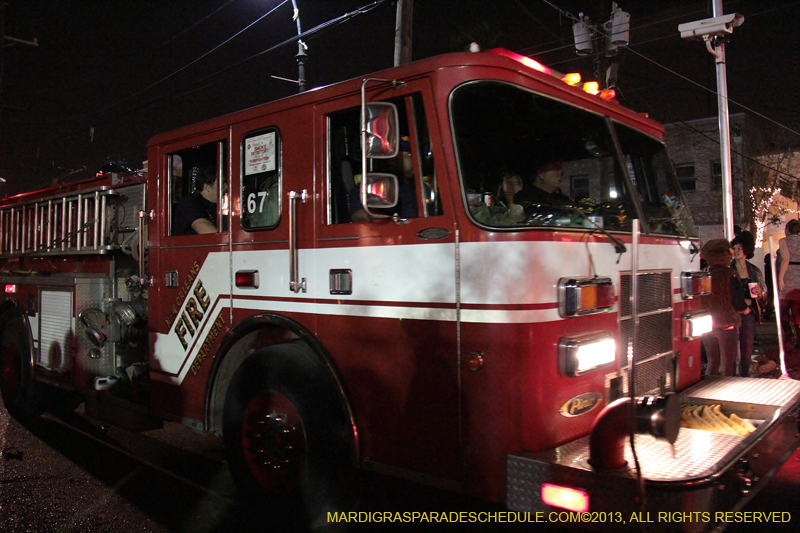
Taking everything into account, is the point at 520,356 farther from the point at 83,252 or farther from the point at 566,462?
the point at 83,252

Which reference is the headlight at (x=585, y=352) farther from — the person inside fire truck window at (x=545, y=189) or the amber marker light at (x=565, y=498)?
the person inside fire truck window at (x=545, y=189)

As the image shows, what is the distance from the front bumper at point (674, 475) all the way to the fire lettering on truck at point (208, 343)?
→ 2.24 m

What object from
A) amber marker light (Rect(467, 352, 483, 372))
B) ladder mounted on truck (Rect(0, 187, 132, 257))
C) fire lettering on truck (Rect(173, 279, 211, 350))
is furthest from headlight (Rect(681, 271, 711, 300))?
ladder mounted on truck (Rect(0, 187, 132, 257))

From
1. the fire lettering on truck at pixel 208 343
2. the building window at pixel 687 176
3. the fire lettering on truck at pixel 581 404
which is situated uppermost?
the building window at pixel 687 176

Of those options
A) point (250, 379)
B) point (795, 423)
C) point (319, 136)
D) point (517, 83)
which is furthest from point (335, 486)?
point (795, 423)

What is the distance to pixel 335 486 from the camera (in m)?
3.45

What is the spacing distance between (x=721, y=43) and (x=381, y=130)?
31.0ft

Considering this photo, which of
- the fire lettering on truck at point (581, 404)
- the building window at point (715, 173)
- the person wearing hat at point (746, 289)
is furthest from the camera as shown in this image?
the building window at point (715, 173)

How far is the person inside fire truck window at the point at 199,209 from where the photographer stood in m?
4.52

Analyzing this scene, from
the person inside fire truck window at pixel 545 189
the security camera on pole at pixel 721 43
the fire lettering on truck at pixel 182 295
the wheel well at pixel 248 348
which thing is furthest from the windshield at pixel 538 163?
the security camera on pole at pixel 721 43

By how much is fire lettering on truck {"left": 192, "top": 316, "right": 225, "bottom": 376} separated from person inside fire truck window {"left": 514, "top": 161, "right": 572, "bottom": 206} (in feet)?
7.08

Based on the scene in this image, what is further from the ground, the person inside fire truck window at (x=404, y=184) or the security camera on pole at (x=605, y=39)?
the security camera on pole at (x=605, y=39)

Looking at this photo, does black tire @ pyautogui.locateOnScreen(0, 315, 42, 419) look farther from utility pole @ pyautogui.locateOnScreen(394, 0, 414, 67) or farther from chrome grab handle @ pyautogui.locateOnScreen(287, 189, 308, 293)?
utility pole @ pyautogui.locateOnScreen(394, 0, 414, 67)

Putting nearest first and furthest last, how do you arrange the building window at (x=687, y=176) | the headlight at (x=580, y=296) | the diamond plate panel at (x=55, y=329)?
the headlight at (x=580, y=296) < the diamond plate panel at (x=55, y=329) < the building window at (x=687, y=176)
